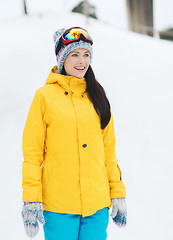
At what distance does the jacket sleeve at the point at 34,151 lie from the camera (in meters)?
1.46

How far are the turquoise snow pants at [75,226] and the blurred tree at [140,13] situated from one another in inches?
470

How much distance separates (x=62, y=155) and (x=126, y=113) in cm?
293

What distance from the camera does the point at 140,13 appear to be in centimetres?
1248

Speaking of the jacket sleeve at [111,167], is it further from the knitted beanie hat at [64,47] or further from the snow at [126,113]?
the snow at [126,113]

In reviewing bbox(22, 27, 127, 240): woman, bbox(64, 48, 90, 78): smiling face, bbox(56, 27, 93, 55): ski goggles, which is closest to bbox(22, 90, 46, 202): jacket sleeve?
bbox(22, 27, 127, 240): woman

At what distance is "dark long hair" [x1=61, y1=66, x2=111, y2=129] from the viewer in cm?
166

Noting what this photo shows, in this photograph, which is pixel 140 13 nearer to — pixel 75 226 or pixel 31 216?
pixel 75 226

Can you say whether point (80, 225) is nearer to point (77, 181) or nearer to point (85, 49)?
point (77, 181)

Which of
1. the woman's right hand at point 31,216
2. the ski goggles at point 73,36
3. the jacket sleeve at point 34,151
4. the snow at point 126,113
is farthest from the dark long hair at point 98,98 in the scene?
the snow at point 126,113

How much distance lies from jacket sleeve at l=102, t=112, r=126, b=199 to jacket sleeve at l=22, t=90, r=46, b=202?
43 centimetres

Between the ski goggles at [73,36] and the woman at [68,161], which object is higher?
the ski goggles at [73,36]

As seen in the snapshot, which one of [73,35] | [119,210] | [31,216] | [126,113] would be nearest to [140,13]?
[126,113]

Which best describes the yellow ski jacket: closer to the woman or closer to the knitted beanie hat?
the woman

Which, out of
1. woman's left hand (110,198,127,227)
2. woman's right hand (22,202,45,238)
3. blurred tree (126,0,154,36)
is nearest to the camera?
woman's right hand (22,202,45,238)
